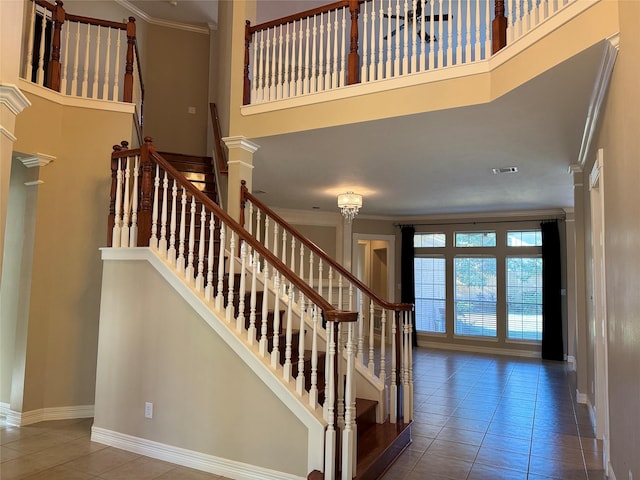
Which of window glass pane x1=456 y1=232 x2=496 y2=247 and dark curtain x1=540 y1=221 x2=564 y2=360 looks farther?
window glass pane x1=456 y1=232 x2=496 y2=247

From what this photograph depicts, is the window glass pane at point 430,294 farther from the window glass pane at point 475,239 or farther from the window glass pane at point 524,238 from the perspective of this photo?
Answer: the window glass pane at point 524,238

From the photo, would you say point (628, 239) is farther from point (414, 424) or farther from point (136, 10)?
point (136, 10)

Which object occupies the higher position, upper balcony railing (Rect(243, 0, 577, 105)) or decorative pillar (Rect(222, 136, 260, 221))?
upper balcony railing (Rect(243, 0, 577, 105))

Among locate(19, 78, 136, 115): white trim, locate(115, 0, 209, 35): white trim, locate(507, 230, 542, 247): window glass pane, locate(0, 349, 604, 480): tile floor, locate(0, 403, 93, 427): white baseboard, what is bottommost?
locate(0, 349, 604, 480): tile floor

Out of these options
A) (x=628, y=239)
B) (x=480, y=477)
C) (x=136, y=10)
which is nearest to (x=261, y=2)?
(x=136, y=10)

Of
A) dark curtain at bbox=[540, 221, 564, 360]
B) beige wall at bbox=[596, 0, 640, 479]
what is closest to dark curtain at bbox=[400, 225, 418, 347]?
dark curtain at bbox=[540, 221, 564, 360]

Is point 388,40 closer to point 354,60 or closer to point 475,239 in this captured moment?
point 354,60

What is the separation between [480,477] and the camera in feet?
9.98

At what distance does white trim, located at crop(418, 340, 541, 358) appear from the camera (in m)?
7.92

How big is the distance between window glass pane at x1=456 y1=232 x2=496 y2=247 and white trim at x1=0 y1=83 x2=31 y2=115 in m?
7.93

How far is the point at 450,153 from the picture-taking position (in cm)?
438

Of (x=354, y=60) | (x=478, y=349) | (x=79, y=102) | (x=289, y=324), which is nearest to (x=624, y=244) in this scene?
(x=289, y=324)

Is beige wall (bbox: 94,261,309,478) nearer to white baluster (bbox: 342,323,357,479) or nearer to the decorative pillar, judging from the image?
white baluster (bbox: 342,323,357,479)

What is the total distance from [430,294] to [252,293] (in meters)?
6.65
